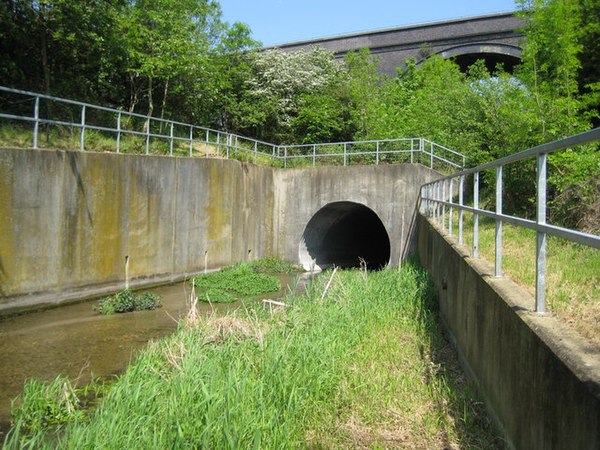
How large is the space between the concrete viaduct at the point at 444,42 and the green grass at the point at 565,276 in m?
27.3

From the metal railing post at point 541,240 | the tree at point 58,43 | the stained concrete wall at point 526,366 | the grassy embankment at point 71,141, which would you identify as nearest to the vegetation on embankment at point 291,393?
the stained concrete wall at point 526,366

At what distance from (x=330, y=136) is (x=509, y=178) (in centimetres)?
1696

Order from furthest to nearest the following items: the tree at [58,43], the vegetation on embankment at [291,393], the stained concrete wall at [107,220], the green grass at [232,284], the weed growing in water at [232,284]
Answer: the tree at [58,43]
the weed growing in water at [232,284]
the green grass at [232,284]
the stained concrete wall at [107,220]
the vegetation on embankment at [291,393]

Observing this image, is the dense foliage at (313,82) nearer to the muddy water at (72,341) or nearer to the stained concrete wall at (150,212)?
the stained concrete wall at (150,212)

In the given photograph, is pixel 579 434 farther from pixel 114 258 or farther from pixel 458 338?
pixel 114 258

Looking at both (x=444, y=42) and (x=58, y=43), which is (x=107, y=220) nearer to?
(x=58, y=43)

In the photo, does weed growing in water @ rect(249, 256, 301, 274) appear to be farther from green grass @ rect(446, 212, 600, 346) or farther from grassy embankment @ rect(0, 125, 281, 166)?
green grass @ rect(446, 212, 600, 346)

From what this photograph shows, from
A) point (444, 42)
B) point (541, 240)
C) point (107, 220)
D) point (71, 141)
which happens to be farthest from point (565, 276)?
point (444, 42)

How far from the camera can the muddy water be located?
726 cm

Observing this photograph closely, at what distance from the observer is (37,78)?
1769 cm

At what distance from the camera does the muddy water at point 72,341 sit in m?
7.26

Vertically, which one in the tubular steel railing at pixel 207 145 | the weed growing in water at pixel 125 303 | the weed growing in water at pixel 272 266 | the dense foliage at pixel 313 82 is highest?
the dense foliage at pixel 313 82

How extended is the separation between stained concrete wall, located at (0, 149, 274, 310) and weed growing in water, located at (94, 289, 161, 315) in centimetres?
78

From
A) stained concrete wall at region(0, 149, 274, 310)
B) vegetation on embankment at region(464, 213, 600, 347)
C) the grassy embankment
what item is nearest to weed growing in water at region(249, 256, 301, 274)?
stained concrete wall at region(0, 149, 274, 310)
